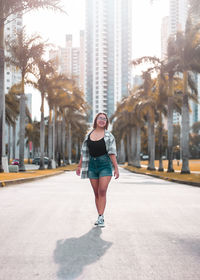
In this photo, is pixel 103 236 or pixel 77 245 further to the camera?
pixel 103 236

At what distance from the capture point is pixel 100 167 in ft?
21.2

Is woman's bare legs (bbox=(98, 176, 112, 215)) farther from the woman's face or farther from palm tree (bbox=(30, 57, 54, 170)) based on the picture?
palm tree (bbox=(30, 57, 54, 170))

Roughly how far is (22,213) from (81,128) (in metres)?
61.3

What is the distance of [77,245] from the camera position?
5000 mm

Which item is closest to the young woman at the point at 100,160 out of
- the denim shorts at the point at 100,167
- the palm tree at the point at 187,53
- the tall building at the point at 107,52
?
the denim shorts at the point at 100,167

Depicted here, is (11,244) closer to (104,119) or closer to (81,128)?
(104,119)

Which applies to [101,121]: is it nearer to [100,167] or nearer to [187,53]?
[100,167]

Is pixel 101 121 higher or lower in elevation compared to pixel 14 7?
lower

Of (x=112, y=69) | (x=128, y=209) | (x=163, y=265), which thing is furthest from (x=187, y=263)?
(x=112, y=69)

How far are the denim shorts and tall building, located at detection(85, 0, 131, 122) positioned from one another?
162780 millimetres

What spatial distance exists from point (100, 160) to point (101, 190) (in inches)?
19.8

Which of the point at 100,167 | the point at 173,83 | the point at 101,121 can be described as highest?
the point at 173,83

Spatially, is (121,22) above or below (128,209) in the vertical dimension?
above

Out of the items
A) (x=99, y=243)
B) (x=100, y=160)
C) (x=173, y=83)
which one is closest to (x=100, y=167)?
(x=100, y=160)
